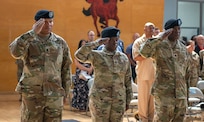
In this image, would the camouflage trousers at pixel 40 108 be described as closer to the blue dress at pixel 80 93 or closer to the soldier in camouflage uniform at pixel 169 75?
the soldier in camouflage uniform at pixel 169 75

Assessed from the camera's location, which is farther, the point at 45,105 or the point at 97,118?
the point at 97,118

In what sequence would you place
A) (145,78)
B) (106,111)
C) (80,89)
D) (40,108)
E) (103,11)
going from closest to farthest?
1. (40,108)
2. (106,111)
3. (145,78)
4. (80,89)
5. (103,11)

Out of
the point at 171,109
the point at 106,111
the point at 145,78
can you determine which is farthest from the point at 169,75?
the point at 145,78

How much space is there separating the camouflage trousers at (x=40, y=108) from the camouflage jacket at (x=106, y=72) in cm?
66

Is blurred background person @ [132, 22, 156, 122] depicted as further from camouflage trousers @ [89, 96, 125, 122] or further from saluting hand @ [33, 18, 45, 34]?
saluting hand @ [33, 18, 45, 34]

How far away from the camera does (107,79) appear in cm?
512

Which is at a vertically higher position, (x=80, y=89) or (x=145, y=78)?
(x=145, y=78)

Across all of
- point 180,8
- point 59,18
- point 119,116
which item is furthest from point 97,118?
point 180,8

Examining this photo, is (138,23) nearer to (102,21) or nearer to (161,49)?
(102,21)

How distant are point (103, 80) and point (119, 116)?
0.44m

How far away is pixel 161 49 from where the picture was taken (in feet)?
A: 17.0

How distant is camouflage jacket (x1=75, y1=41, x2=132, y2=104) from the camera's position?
5.11m

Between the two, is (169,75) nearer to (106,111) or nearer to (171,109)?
(171,109)

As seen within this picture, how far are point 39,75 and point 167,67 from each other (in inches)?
58.7
